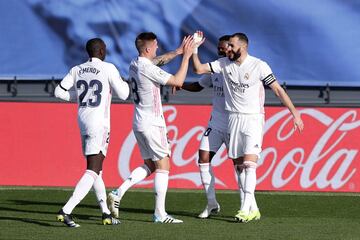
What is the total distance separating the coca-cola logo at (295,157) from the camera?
16.6m

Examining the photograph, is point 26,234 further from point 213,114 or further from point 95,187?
point 213,114

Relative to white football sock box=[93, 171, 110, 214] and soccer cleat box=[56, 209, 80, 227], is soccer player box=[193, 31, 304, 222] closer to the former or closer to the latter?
white football sock box=[93, 171, 110, 214]

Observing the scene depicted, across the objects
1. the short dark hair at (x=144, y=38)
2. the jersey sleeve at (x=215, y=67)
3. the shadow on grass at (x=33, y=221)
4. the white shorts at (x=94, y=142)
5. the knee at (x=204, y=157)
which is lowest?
the shadow on grass at (x=33, y=221)

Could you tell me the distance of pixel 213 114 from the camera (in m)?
12.7

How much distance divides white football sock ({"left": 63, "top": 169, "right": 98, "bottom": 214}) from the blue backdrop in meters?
8.59

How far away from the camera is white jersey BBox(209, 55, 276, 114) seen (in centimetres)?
1178

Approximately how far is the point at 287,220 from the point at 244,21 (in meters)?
8.38

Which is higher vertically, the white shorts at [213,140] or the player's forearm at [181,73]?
the player's forearm at [181,73]

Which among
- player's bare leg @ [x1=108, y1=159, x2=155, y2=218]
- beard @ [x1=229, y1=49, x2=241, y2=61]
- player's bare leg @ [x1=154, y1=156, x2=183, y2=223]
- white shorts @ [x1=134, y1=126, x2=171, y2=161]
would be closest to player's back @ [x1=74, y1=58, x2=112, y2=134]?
white shorts @ [x1=134, y1=126, x2=171, y2=161]

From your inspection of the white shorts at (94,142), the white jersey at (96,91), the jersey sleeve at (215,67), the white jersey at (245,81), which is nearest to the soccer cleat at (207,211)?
the white jersey at (245,81)

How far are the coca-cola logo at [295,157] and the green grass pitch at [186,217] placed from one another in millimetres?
463

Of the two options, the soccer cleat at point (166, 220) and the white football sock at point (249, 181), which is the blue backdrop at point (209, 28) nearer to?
the white football sock at point (249, 181)

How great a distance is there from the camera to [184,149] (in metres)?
16.7

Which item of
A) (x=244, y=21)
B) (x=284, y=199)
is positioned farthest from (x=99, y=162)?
(x=244, y=21)
